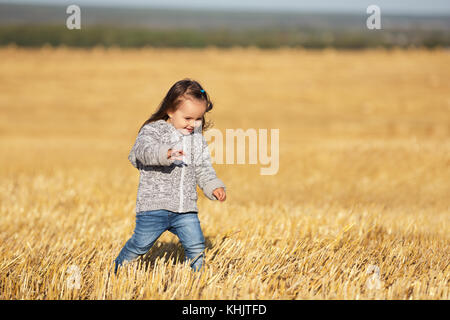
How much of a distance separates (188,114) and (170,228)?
730mm

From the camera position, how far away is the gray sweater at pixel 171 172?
371 cm

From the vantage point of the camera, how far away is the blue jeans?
12.1 ft

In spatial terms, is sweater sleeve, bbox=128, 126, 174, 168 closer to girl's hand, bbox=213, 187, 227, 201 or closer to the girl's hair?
the girl's hair

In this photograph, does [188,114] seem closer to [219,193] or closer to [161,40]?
[219,193]

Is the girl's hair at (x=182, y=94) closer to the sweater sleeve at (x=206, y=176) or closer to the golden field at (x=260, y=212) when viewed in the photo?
the sweater sleeve at (x=206, y=176)

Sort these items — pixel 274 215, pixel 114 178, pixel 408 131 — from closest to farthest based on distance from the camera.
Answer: pixel 274 215 < pixel 114 178 < pixel 408 131

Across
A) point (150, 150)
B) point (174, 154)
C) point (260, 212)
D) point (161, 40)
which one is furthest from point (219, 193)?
point (161, 40)

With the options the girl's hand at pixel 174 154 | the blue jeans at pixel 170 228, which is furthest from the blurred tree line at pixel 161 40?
the girl's hand at pixel 174 154

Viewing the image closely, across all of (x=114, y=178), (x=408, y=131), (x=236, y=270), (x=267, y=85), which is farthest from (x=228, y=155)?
(x=267, y=85)

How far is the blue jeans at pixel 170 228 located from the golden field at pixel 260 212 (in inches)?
5.2

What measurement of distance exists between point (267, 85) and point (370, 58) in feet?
31.9

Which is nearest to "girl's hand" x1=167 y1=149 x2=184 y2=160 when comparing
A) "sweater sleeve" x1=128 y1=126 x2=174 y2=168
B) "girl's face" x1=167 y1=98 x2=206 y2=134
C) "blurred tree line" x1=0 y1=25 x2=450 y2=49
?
"sweater sleeve" x1=128 y1=126 x2=174 y2=168

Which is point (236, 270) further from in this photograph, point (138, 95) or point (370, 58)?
point (370, 58)

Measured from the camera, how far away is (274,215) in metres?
5.61
